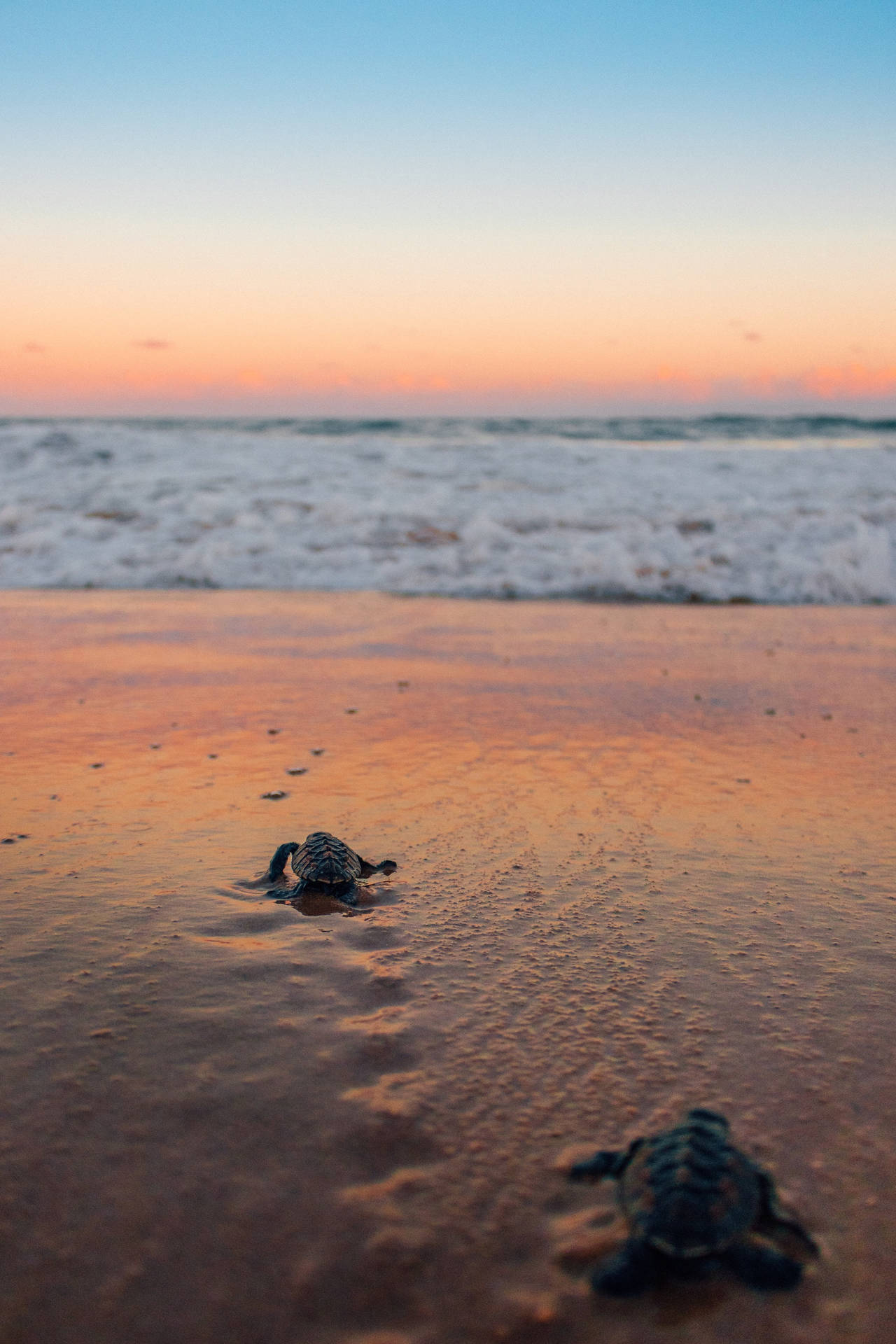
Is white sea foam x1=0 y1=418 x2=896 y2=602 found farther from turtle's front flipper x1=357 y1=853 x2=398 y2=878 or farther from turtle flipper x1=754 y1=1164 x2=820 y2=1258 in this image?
turtle flipper x1=754 y1=1164 x2=820 y2=1258

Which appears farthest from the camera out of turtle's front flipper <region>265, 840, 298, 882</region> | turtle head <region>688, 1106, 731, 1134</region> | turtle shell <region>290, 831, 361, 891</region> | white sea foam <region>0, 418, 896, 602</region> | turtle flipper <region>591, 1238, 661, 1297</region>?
white sea foam <region>0, 418, 896, 602</region>

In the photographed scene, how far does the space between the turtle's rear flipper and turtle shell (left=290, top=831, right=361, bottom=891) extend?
4.16 ft

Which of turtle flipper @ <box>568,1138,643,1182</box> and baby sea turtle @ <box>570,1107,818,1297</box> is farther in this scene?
turtle flipper @ <box>568,1138,643,1182</box>

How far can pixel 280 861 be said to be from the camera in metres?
2.51

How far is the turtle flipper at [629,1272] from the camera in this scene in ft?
4.18

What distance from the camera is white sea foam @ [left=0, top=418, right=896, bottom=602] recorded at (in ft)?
28.5

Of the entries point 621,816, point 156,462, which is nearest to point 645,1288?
point 621,816

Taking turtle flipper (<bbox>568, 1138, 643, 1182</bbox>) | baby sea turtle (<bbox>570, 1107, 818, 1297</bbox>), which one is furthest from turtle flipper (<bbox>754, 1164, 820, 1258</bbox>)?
turtle flipper (<bbox>568, 1138, 643, 1182</bbox>)

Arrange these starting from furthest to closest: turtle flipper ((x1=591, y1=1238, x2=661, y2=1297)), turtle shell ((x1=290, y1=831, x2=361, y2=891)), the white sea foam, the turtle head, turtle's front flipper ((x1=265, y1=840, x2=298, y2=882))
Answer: the white sea foam < turtle's front flipper ((x1=265, y1=840, x2=298, y2=882)) < turtle shell ((x1=290, y1=831, x2=361, y2=891)) < the turtle head < turtle flipper ((x1=591, y1=1238, x2=661, y2=1297))

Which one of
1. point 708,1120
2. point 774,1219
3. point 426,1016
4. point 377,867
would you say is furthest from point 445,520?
point 774,1219

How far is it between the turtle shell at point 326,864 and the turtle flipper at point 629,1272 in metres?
1.20

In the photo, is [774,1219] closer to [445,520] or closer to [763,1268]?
[763,1268]

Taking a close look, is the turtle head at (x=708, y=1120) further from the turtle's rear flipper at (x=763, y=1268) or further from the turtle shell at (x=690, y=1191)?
the turtle's rear flipper at (x=763, y=1268)

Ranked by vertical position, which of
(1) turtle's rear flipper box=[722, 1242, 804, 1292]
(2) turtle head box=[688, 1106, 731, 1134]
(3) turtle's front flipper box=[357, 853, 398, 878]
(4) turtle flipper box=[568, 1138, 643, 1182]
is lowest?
(1) turtle's rear flipper box=[722, 1242, 804, 1292]
